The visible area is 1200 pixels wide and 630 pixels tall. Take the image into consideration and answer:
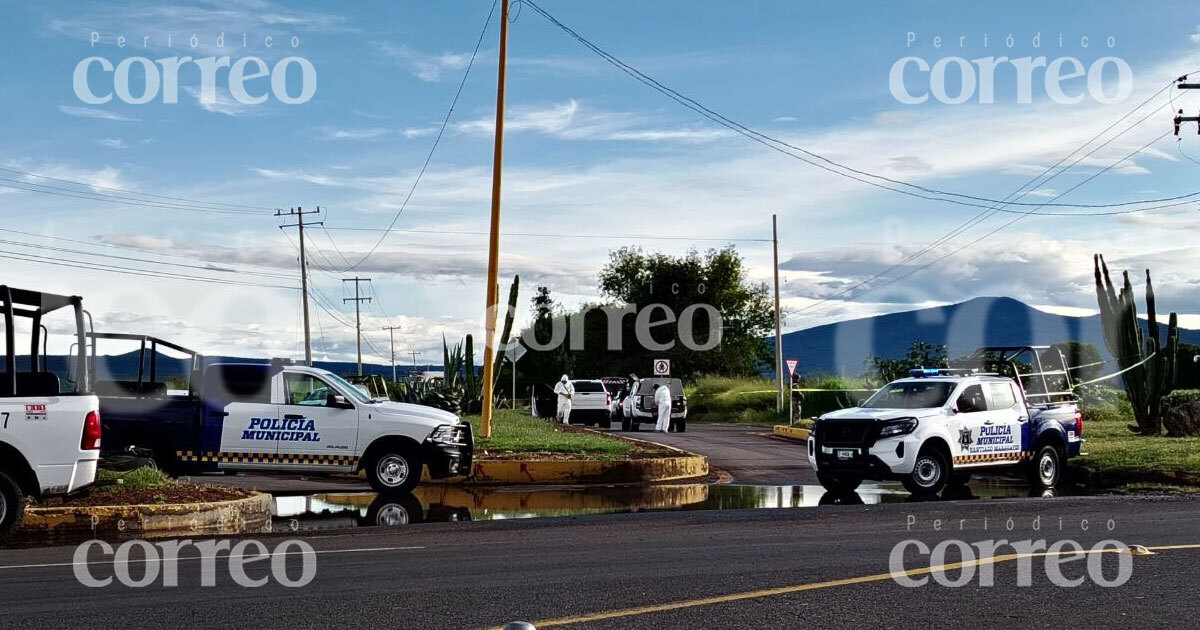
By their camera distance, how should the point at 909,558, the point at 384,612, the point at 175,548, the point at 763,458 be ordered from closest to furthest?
the point at 384,612
the point at 909,558
the point at 175,548
the point at 763,458

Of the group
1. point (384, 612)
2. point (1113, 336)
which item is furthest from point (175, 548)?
point (1113, 336)

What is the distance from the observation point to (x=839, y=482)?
711 inches

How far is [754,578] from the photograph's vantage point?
889 centimetres

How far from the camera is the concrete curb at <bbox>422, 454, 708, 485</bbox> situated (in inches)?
727

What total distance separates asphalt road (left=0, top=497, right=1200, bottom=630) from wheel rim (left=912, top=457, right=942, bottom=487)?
4080 millimetres

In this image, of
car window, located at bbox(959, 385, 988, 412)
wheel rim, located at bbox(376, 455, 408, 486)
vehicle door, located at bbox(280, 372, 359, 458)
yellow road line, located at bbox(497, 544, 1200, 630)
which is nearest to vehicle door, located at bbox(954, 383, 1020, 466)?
car window, located at bbox(959, 385, 988, 412)

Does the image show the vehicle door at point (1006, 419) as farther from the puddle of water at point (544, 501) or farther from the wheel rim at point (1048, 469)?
the puddle of water at point (544, 501)

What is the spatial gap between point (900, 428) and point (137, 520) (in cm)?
980

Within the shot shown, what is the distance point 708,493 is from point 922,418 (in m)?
3.13

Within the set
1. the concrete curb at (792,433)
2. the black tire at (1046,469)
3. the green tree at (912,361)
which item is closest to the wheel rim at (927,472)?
the black tire at (1046,469)

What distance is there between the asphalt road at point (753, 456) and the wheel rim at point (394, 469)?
17.7 feet

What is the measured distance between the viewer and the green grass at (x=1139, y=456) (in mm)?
18562

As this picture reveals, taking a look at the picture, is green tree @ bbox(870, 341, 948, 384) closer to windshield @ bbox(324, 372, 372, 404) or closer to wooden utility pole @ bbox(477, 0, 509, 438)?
wooden utility pole @ bbox(477, 0, 509, 438)

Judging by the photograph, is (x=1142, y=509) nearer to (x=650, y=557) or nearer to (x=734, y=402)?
(x=650, y=557)
